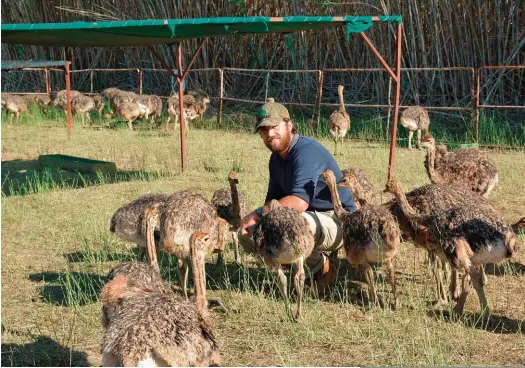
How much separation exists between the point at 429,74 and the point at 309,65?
3.33m

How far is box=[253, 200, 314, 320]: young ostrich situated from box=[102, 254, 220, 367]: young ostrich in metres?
1.35

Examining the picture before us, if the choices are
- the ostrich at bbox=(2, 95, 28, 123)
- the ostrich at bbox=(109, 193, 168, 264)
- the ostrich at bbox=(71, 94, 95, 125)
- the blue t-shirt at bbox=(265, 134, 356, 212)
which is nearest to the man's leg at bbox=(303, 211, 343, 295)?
the blue t-shirt at bbox=(265, 134, 356, 212)

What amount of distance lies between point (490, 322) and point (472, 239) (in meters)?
0.69

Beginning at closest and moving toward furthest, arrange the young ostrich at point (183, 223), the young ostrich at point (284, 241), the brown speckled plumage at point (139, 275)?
1. the brown speckled plumage at point (139, 275)
2. the young ostrich at point (284, 241)
3. the young ostrich at point (183, 223)

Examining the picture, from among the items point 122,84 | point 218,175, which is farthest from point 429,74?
point 122,84

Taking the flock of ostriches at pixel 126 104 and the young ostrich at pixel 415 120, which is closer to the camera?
the young ostrich at pixel 415 120

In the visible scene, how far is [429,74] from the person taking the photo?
637 inches

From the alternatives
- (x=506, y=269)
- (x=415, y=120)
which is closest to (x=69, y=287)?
(x=506, y=269)

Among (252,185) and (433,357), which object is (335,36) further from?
(433,357)

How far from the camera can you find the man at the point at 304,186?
20.0 ft

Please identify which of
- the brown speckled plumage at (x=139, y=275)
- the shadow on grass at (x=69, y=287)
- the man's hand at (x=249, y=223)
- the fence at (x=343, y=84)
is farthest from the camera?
the fence at (x=343, y=84)

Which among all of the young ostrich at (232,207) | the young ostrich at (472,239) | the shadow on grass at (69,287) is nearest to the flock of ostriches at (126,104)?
the young ostrich at (232,207)

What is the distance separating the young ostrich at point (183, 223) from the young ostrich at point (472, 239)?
1.80 m

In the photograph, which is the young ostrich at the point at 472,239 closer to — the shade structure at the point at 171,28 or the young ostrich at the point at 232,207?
the young ostrich at the point at 232,207
